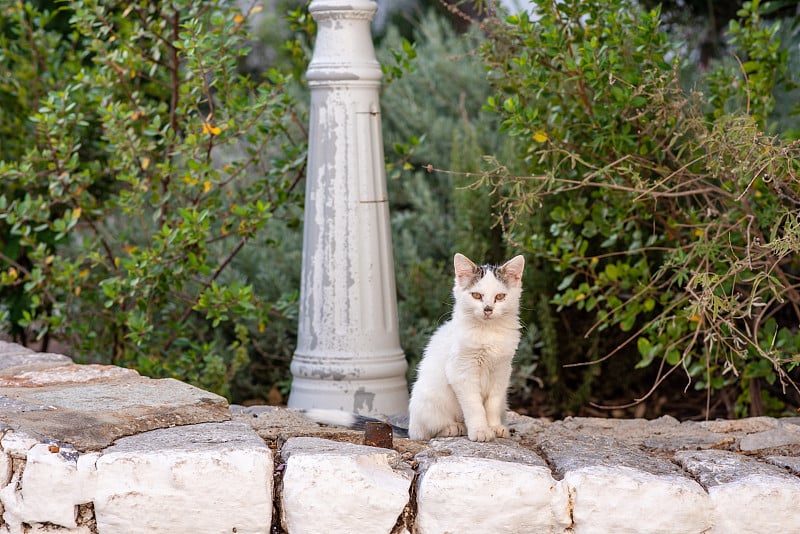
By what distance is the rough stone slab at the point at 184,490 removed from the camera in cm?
268

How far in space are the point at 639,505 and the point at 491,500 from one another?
39 cm

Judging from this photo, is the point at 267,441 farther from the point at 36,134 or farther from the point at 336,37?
the point at 36,134

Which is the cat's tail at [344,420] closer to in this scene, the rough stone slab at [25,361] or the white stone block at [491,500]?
the white stone block at [491,500]

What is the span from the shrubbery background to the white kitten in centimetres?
34

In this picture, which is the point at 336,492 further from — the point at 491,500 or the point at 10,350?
the point at 10,350

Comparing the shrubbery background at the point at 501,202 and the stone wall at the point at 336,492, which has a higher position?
the shrubbery background at the point at 501,202

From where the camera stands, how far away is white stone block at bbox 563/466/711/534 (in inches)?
105

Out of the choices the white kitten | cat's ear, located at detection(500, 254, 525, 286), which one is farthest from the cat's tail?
cat's ear, located at detection(500, 254, 525, 286)

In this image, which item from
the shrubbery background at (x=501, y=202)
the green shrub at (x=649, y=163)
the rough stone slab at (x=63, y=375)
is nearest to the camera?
the rough stone slab at (x=63, y=375)

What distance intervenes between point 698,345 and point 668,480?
1880mm

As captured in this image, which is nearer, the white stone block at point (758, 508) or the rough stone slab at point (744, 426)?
the white stone block at point (758, 508)

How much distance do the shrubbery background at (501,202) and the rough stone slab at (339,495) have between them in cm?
92

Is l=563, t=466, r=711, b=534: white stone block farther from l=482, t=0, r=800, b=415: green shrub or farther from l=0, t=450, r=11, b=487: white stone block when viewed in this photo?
l=0, t=450, r=11, b=487: white stone block

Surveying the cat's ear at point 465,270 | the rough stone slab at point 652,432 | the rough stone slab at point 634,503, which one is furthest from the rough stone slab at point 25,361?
the rough stone slab at point 634,503
